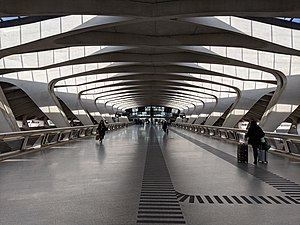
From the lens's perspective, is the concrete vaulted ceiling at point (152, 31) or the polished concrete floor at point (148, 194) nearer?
the polished concrete floor at point (148, 194)

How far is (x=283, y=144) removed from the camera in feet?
46.9

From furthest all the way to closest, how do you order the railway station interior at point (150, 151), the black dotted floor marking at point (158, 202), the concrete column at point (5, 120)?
the concrete column at point (5, 120) < the railway station interior at point (150, 151) < the black dotted floor marking at point (158, 202)

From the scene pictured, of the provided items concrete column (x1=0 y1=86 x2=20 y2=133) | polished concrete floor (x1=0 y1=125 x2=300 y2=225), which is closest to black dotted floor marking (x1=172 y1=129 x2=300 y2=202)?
polished concrete floor (x1=0 y1=125 x2=300 y2=225)

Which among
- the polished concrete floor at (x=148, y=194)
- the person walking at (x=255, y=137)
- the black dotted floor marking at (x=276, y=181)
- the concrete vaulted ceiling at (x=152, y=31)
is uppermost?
the concrete vaulted ceiling at (x=152, y=31)

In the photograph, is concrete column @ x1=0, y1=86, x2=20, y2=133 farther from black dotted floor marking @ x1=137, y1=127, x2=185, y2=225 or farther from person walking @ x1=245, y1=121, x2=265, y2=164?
person walking @ x1=245, y1=121, x2=265, y2=164

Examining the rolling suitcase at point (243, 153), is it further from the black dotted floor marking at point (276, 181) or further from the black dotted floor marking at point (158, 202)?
the black dotted floor marking at point (158, 202)

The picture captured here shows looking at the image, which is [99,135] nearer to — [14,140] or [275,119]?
[14,140]

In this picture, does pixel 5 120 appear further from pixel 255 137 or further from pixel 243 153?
pixel 255 137

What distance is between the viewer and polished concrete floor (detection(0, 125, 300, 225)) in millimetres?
4871

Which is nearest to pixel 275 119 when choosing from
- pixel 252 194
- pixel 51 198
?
pixel 252 194

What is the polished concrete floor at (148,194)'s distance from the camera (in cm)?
487

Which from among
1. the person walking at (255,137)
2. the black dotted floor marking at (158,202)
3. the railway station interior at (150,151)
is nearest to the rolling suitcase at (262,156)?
the person walking at (255,137)

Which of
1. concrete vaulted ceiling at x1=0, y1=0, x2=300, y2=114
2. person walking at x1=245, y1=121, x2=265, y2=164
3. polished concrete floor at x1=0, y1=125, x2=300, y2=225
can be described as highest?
concrete vaulted ceiling at x1=0, y1=0, x2=300, y2=114

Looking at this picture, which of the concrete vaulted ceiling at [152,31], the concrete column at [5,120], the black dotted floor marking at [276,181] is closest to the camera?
the black dotted floor marking at [276,181]
